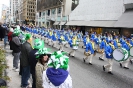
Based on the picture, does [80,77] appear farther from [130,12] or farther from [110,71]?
[130,12]

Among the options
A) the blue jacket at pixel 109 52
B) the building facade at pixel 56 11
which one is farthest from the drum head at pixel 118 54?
the building facade at pixel 56 11

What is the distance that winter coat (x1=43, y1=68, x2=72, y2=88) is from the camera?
9.52ft

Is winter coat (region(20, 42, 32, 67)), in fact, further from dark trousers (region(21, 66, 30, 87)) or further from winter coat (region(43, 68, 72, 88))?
winter coat (region(43, 68, 72, 88))

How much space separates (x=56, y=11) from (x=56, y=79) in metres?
51.9

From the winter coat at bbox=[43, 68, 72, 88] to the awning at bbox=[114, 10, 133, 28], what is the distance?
20.3m

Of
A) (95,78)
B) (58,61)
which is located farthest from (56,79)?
(95,78)

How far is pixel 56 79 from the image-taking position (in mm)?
2910

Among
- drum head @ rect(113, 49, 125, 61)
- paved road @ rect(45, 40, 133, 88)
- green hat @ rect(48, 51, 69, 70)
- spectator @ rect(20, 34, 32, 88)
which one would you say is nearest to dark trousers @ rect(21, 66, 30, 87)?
spectator @ rect(20, 34, 32, 88)

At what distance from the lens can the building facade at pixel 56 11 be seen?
47.9 meters

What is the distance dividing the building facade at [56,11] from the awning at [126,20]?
64.4 feet

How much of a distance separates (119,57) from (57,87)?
5.91 metres

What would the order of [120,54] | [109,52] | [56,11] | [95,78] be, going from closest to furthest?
[95,78] < [120,54] < [109,52] < [56,11]

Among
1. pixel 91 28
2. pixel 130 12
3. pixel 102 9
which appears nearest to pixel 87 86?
pixel 130 12

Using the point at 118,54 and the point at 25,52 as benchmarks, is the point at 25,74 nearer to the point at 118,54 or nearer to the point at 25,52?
the point at 25,52
